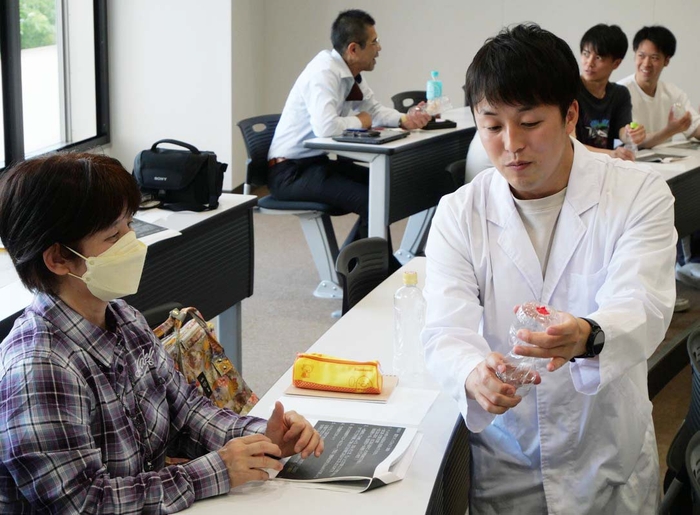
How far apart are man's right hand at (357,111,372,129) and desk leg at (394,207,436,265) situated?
27.7 inches

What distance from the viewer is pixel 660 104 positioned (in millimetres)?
5289

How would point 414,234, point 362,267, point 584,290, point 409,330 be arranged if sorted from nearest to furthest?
point 584,290
point 409,330
point 362,267
point 414,234

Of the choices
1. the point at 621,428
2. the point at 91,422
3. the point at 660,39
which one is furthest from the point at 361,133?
the point at 91,422

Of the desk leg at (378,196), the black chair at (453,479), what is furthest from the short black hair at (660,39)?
the black chair at (453,479)

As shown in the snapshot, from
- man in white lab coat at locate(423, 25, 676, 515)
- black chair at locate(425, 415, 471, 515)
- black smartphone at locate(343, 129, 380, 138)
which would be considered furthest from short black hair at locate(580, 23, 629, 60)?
man in white lab coat at locate(423, 25, 676, 515)

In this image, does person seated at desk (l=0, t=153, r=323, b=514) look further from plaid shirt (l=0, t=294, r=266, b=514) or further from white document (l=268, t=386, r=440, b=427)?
white document (l=268, t=386, r=440, b=427)

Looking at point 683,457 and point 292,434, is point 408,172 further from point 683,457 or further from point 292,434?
Result: point 292,434

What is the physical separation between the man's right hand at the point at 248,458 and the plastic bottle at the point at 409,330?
533 millimetres

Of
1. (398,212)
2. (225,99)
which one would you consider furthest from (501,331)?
(225,99)

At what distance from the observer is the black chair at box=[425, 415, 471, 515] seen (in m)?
1.71

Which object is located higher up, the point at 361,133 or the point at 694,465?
the point at 361,133

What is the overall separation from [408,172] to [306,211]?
623 mm

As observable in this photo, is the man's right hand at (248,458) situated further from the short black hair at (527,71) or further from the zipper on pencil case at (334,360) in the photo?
the short black hair at (527,71)

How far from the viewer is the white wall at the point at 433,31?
7336mm
